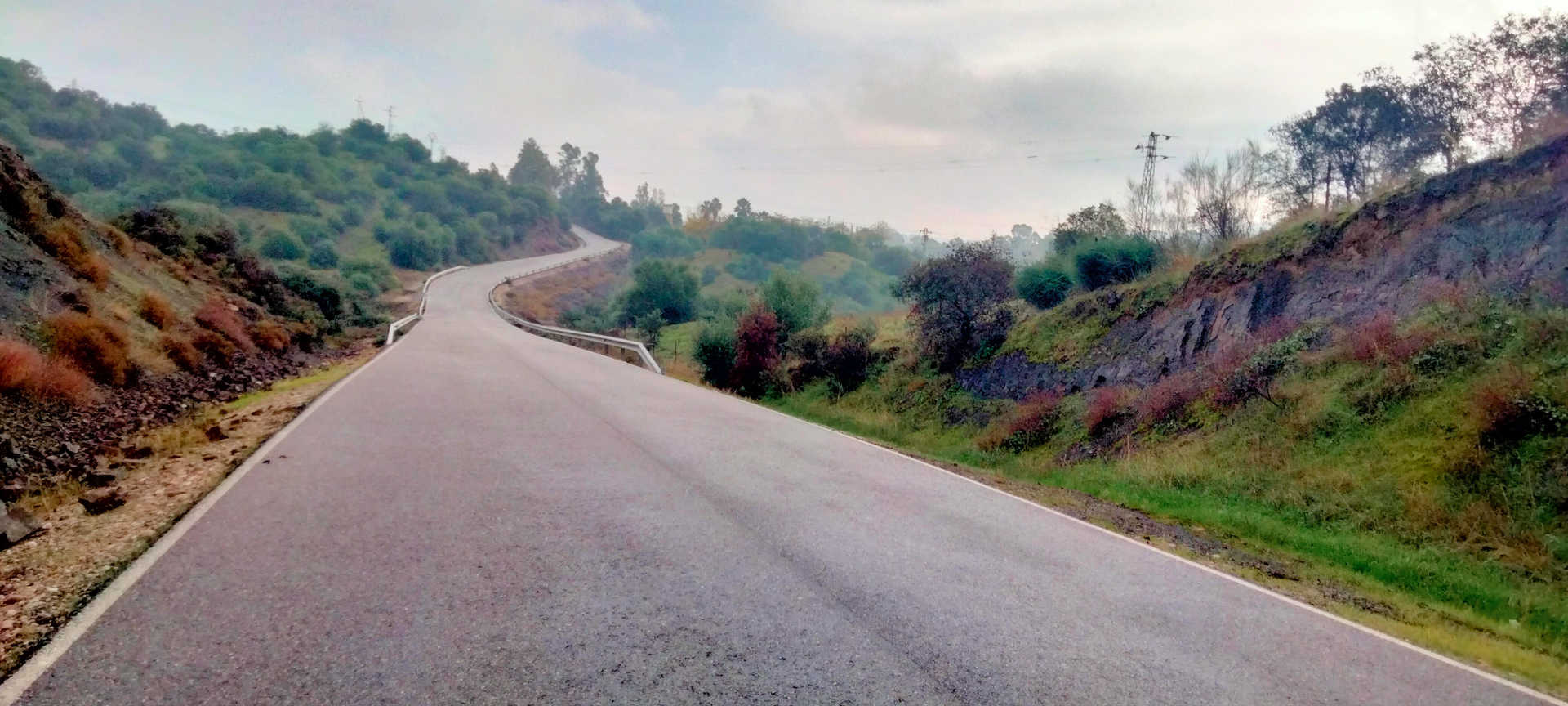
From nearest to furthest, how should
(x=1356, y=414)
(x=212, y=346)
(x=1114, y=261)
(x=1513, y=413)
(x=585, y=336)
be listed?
(x=1513, y=413)
(x=1356, y=414)
(x=212, y=346)
(x=1114, y=261)
(x=585, y=336)

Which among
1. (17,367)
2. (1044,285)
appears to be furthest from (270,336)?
(1044,285)

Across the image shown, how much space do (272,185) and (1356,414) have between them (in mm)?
73121

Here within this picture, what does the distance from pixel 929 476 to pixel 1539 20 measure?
1700cm

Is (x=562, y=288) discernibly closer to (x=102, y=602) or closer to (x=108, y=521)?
(x=108, y=521)

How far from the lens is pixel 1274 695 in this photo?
442 centimetres

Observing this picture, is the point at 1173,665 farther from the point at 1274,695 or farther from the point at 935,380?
the point at 935,380

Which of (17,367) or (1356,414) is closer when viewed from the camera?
(17,367)

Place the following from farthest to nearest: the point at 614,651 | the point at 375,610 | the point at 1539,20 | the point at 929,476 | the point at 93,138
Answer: the point at 93,138 < the point at 1539,20 < the point at 929,476 < the point at 375,610 < the point at 614,651

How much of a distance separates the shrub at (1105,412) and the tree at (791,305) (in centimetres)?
1500

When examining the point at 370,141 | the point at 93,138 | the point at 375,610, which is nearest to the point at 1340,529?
the point at 375,610

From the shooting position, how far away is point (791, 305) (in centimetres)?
3216

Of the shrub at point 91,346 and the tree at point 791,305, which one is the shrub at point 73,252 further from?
the tree at point 791,305

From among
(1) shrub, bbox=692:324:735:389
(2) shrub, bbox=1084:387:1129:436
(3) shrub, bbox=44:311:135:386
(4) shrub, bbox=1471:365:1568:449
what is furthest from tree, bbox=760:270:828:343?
(4) shrub, bbox=1471:365:1568:449

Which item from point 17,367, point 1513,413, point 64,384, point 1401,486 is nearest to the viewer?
point 1513,413
